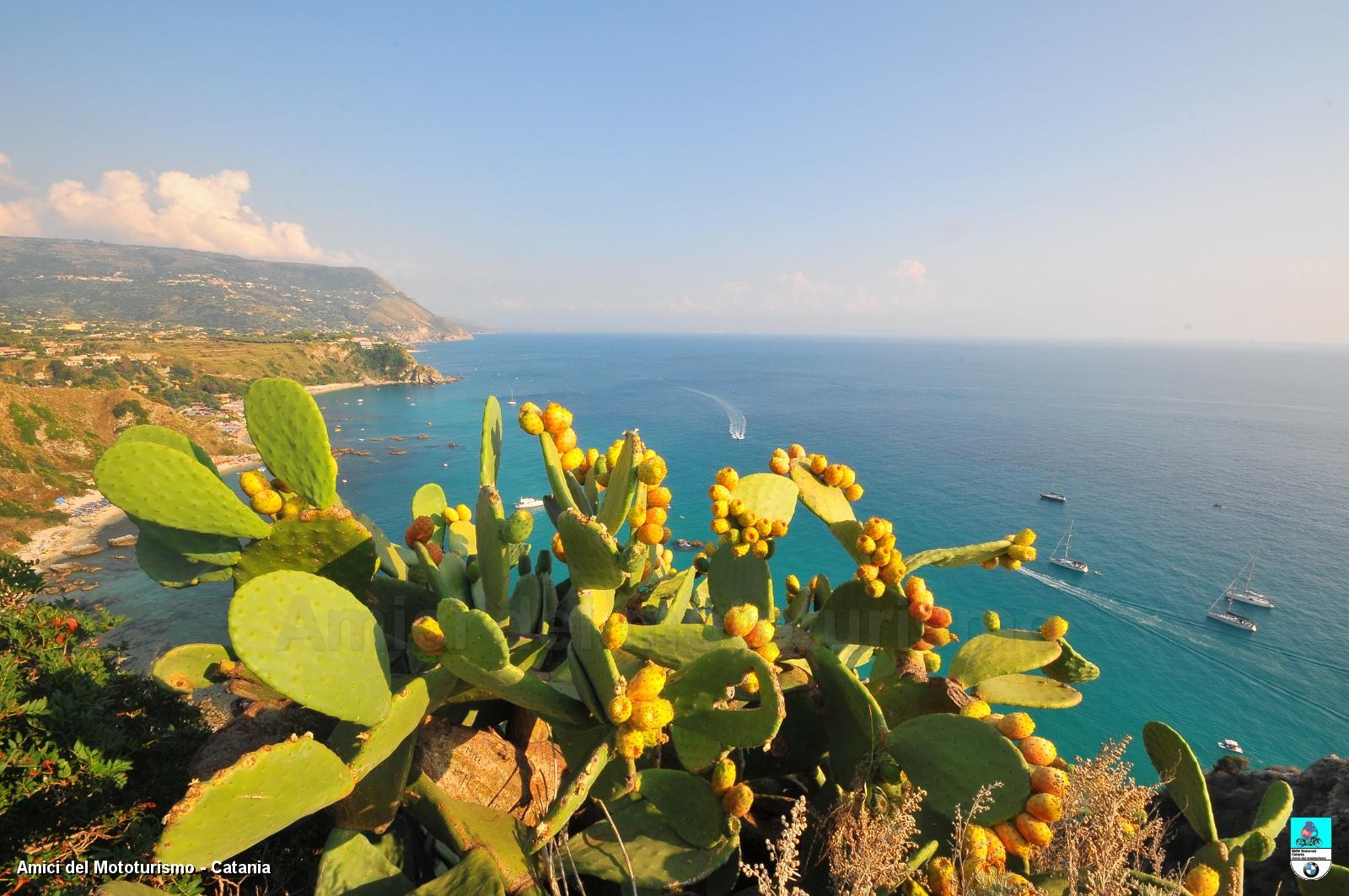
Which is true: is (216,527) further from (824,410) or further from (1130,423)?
(1130,423)

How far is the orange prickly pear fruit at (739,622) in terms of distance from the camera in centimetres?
185

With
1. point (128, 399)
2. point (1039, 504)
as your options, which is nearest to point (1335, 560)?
point (1039, 504)

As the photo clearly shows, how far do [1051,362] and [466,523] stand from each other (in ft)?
537

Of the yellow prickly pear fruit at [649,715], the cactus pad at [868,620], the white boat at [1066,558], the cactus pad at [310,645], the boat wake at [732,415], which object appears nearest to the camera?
the cactus pad at [310,645]

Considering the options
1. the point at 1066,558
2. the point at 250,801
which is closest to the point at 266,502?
the point at 250,801

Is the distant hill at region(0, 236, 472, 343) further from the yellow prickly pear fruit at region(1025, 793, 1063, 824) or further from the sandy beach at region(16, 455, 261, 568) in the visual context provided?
the yellow prickly pear fruit at region(1025, 793, 1063, 824)

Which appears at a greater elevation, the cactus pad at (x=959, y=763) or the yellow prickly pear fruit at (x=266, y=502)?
the yellow prickly pear fruit at (x=266, y=502)

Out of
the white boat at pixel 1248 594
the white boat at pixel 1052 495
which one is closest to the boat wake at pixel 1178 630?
the white boat at pixel 1248 594

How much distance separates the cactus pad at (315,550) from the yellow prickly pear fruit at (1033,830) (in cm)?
230

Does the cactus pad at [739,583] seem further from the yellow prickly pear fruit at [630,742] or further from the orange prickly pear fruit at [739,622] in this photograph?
the yellow prickly pear fruit at [630,742]

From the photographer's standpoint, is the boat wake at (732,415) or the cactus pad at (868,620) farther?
the boat wake at (732,415)

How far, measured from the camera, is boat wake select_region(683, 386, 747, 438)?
48.8 meters

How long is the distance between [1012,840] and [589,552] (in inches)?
63.5

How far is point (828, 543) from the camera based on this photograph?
1136 inches
